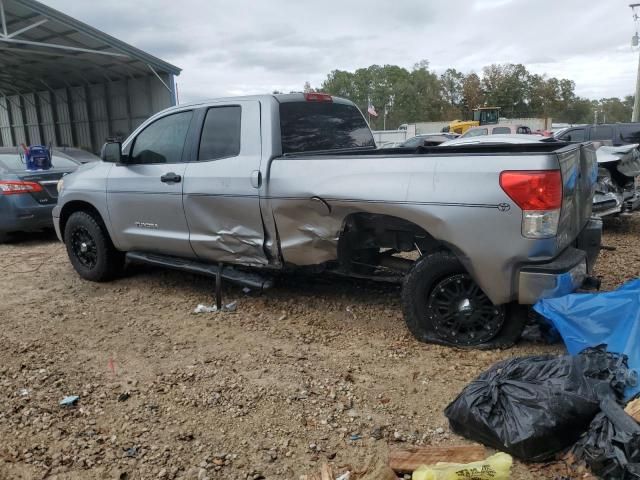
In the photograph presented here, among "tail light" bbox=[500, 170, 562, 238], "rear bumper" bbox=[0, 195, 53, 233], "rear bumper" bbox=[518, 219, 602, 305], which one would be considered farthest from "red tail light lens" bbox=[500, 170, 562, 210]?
"rear bumper" bbox=[0, 195, 53, 233]

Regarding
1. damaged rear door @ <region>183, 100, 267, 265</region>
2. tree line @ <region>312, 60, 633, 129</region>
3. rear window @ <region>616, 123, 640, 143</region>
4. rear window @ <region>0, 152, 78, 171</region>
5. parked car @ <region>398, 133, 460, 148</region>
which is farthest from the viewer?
tree line @ <region>312, 60, 633, 129</region>

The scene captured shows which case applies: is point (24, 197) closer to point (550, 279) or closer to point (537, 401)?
point (550, 279)

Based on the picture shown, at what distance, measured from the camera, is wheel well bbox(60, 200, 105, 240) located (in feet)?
18.8

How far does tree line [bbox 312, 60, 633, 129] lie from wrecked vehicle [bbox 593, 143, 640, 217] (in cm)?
5658

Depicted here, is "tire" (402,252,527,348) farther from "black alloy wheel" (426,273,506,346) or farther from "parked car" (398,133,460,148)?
"parked car" (398,133,460,148)

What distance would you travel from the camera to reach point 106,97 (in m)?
23.1

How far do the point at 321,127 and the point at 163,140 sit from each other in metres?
1.55

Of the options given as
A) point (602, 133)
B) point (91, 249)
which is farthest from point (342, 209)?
point (602, 133)

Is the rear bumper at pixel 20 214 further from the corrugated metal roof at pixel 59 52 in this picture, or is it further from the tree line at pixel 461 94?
the tree line at pixel 461 94

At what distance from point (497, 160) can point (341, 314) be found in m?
2.04

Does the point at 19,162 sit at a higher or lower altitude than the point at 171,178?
higher

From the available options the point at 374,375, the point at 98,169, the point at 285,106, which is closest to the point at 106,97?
the point at 98,169

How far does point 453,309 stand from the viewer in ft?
12.0

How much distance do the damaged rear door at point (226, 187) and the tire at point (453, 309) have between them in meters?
1.39
